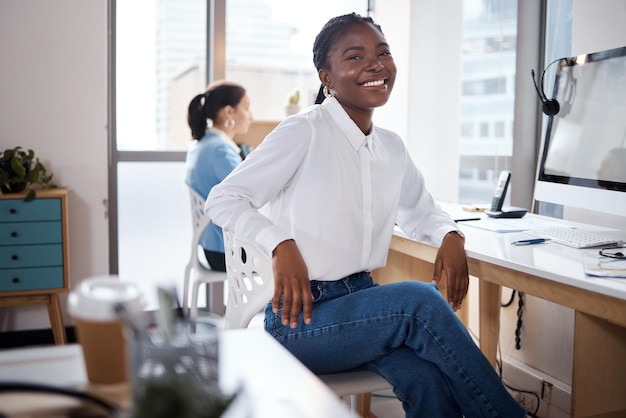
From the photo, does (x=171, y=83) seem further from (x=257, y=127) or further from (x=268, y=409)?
(x=268, y=409)

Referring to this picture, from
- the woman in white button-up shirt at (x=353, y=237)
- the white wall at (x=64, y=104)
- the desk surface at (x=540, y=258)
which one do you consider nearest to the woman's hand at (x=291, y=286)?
the woman in white button-up shirt at (x=353, y=237)

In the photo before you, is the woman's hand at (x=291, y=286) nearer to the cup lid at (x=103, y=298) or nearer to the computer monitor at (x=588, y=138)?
the cup lid at (x=103, y=298)

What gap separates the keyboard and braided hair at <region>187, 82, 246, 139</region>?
1.88 m

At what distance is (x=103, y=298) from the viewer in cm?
77

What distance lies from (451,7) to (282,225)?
222 centimetres

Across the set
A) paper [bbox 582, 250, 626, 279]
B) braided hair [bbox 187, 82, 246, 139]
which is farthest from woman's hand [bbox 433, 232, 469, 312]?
braided hair [bbox 187, 82, 246, 139]

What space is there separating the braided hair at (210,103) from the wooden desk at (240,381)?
8.38ft

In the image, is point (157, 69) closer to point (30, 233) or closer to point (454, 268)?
point (30, 233)

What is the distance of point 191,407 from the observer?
0.60 m

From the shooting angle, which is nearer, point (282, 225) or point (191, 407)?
point (191, 407)

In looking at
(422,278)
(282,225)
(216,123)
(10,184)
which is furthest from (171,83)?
(282,225)

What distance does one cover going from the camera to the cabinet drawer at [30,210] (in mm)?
3148

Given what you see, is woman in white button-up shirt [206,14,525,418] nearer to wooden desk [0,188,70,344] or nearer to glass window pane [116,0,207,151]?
wooden desk [0,188,70,344]

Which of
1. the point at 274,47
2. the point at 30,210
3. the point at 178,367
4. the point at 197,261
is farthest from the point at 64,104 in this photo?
the point at 178,367
